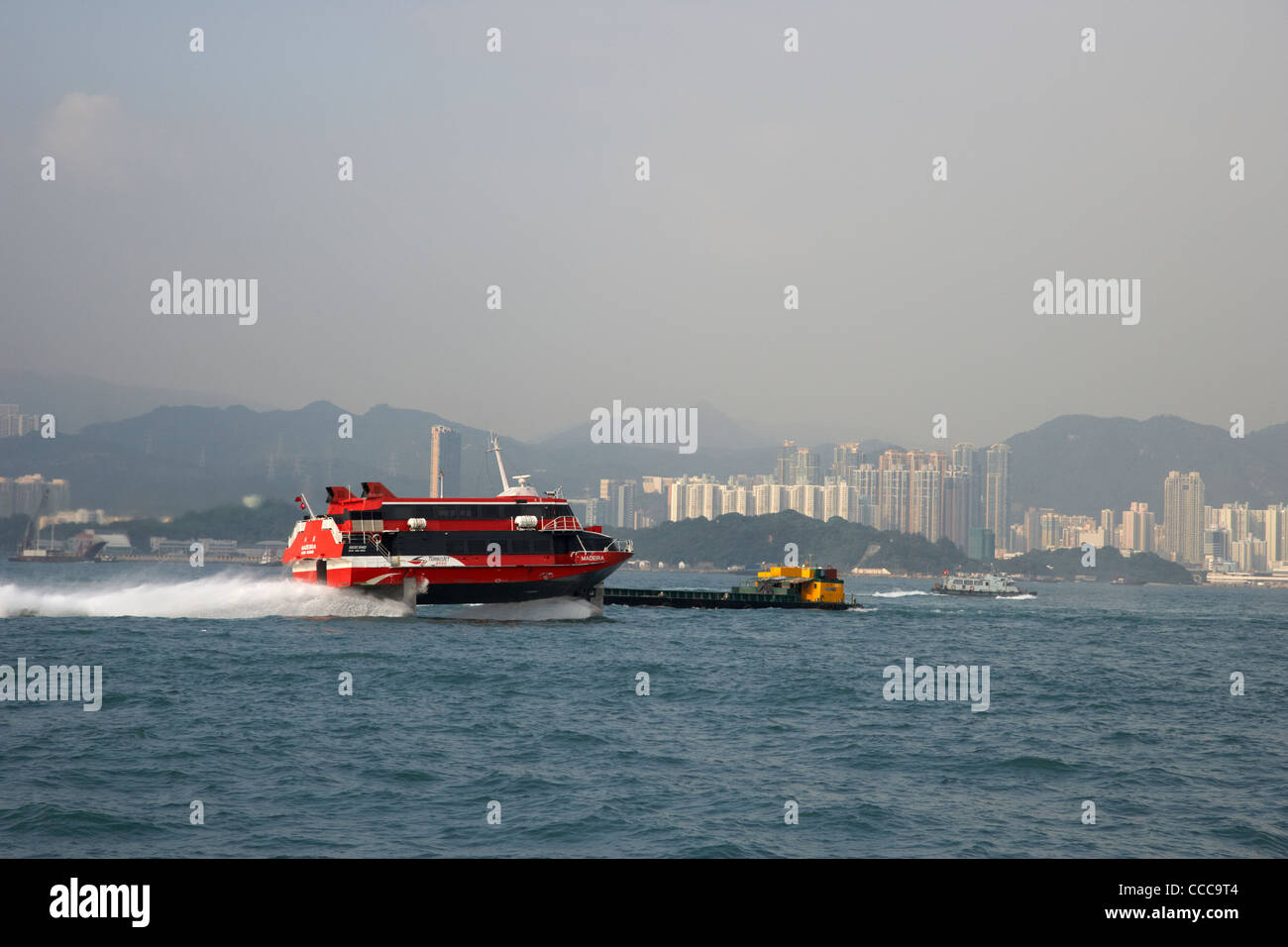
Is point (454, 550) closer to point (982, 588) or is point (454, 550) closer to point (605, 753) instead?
point (605, 753)

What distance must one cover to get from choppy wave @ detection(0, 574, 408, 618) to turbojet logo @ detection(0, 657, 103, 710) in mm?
19285

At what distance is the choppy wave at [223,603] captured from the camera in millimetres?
54812

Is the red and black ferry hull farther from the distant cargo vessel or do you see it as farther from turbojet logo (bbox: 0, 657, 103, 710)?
the distant cargo vessel

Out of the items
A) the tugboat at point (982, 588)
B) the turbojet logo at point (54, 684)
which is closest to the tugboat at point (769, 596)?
the turbojet logo at point (54, 684)

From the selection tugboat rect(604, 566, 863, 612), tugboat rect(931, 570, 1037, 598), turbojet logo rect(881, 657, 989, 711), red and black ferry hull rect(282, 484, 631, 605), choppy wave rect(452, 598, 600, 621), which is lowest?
tugboat rect(931, 570, 1037, 598)

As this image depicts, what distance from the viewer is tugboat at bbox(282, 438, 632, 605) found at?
5459 cm

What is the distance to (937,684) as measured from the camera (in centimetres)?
3756

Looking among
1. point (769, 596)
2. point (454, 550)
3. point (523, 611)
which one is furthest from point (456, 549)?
point (769, 596)

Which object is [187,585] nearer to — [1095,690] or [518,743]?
[518,743]

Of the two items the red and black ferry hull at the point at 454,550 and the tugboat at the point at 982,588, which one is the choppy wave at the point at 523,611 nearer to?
the red and black ferry hull at the point at 454,550
